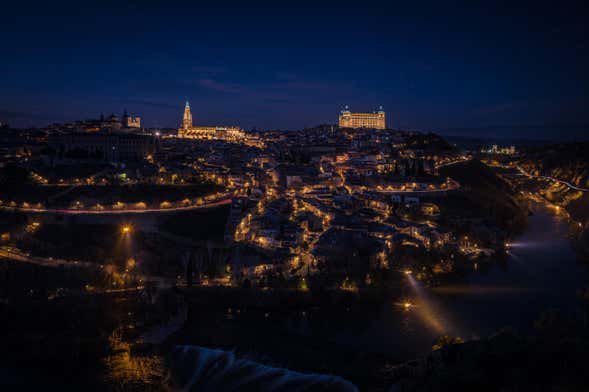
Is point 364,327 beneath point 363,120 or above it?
beneath

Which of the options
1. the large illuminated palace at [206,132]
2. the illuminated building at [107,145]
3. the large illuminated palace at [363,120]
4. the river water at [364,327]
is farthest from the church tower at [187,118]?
the river water at [364,327]

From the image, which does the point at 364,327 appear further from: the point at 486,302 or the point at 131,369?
the point at 131,369

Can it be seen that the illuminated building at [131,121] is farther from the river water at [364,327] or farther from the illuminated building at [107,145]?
the river water at [364,327]

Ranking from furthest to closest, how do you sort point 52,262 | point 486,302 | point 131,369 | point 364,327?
point 52,262 < point 486,302 < point 364,327 < point 131,369

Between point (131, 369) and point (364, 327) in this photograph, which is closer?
point (131, 369)

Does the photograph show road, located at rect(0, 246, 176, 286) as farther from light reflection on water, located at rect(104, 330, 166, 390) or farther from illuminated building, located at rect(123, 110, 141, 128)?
illuminated building, located at rect(123, 110, 141, 128)

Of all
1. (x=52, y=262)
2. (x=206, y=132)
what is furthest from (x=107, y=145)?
(x=206, y=132)

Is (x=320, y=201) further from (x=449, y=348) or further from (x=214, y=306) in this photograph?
(x=449, y=348)
